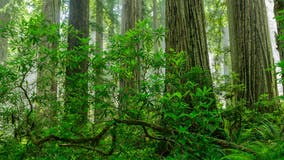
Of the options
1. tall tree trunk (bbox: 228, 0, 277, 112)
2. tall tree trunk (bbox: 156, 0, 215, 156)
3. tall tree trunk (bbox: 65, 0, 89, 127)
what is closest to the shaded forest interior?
tall tree trunk (bbox: 65, 0, 89, 127)

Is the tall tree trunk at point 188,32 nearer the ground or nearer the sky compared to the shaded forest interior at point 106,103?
nearer the sky

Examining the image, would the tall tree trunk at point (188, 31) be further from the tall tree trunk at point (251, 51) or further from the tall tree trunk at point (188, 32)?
the tall tree trunk at point (251, 51)

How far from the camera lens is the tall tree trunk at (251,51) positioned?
6034 millimetres

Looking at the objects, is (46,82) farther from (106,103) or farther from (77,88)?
(106,103)

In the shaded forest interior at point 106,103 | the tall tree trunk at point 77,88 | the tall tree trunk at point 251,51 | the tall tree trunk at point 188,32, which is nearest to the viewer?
the shaded forest interior at point 106,103

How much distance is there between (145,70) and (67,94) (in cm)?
95

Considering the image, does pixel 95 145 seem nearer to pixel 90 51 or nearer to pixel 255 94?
pixel 90 51

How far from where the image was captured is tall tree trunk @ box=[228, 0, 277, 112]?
6.03 metres

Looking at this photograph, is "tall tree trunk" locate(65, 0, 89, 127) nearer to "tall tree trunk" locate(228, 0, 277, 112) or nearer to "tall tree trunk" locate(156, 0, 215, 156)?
"tall tree trunk" locate(156, 0, 215, 156)

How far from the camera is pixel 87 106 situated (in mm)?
3428

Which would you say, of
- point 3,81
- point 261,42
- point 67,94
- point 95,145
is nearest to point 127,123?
point 95,145

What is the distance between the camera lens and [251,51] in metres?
6.25

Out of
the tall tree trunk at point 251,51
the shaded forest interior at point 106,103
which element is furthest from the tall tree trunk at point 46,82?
the tall tree trunk at point 251,51

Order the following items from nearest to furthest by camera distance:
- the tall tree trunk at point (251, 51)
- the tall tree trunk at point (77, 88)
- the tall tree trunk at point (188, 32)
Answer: the tall tree trunk at point (77, 88), the tall tree trunk at point (188, 32), the tall tree trunk at point (251, 51)
